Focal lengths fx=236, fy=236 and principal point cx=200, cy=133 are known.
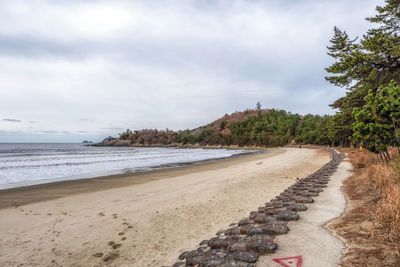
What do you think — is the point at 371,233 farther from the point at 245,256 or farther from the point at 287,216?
the point at 245,256

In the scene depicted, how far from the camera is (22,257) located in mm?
4555

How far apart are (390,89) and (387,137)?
6.21 ft

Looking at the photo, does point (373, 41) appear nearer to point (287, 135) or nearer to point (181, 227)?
point (181, 227)

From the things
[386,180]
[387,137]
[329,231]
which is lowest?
[329,231]

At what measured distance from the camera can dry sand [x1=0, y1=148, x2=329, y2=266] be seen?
14.8ft

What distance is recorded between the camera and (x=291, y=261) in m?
2.94

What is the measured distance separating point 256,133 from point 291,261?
117908 mm

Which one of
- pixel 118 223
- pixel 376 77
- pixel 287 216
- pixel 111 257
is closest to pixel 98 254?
pixel 111 257

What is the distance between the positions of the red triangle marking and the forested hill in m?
38.2

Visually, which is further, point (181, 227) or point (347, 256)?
point (181, 227)

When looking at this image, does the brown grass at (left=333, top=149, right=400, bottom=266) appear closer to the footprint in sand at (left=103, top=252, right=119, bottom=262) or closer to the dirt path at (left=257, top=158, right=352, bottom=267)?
the dirt path at (left=257, top=158, right=352, bottom=267)

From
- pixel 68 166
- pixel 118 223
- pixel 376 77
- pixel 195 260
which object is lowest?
pixel 68 166

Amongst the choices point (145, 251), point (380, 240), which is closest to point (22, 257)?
point (145, 251)

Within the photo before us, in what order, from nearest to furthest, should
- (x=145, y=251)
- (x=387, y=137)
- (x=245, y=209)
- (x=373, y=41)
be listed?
1. (x=145, y=251)
2. (x=245, y=209)
3. (x=387, y=137)
4. (x=373, y=41)
